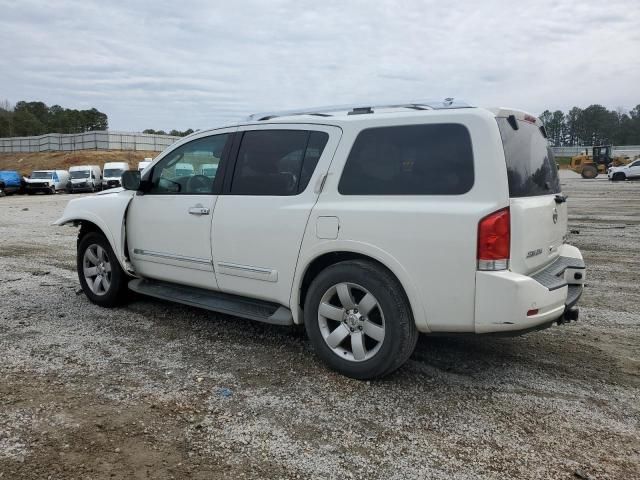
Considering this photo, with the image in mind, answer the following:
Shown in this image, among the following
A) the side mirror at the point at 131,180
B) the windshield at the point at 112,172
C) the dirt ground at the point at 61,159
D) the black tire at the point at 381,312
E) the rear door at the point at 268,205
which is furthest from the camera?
the dirt ground at the point at 61,159

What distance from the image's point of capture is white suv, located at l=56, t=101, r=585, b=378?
10.9 feet

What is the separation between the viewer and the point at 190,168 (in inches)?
194

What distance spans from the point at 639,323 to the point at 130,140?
74.6m

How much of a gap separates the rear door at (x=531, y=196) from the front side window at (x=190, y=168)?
2.41 m

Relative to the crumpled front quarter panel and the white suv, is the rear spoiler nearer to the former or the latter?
the white suv

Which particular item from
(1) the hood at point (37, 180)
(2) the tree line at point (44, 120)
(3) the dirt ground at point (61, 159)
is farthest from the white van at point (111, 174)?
(2) the tree line at point (44, 120)

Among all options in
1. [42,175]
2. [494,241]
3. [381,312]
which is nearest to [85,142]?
[42,175]

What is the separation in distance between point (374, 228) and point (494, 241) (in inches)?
31.1

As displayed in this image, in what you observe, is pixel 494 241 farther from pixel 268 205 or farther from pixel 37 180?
pixel 37 180

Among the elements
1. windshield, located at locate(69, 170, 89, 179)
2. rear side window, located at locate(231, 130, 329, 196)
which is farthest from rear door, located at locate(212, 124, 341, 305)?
windshield, located at locate(69, 170, 89, 179)

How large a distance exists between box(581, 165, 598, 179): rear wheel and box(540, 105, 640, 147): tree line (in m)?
66.2

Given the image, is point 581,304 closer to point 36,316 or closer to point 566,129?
point 36,316

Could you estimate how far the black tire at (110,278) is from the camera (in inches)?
216

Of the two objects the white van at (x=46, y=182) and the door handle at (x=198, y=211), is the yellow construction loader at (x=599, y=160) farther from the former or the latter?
the door handle at (x=198, y=211)
